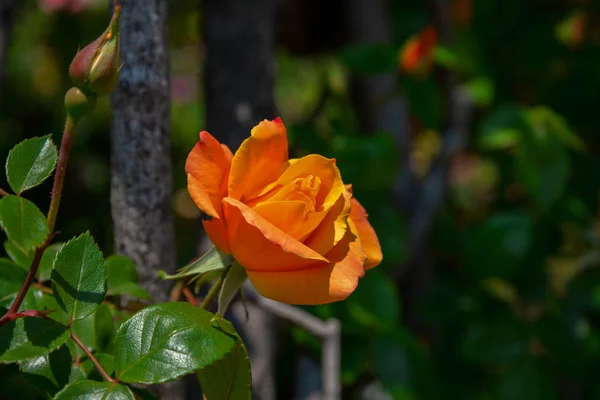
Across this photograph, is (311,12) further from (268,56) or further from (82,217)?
(82,217)

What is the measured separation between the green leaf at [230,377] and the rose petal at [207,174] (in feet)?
0.29

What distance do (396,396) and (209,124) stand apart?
1.40ft

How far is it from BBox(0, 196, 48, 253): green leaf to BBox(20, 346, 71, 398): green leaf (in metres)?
0.10

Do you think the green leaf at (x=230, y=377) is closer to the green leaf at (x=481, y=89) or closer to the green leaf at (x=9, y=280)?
the green leaf at (x=9, y=280)

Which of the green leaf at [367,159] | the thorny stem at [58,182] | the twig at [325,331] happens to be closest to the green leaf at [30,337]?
the thorny stem at [58,182]

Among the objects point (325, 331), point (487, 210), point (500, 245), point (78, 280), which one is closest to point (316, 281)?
point (78, 280)

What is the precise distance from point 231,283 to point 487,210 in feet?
4.12

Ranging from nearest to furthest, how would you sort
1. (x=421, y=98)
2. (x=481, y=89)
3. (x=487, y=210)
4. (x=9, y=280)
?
(x=9, y=280)
(x=421, y=98)
(x=481, y=89)
(x=487, y=210)

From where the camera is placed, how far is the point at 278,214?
453 mm

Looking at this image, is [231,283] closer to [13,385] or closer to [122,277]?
[122,277]

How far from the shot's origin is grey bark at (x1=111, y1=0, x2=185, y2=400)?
0.55 meters

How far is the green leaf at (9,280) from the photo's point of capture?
51 cm

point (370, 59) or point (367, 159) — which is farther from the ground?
point (370, 59)

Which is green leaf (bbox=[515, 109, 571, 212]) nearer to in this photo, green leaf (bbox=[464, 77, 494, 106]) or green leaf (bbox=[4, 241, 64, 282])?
green leaf (bbox=[464, 77, 494, 106])
